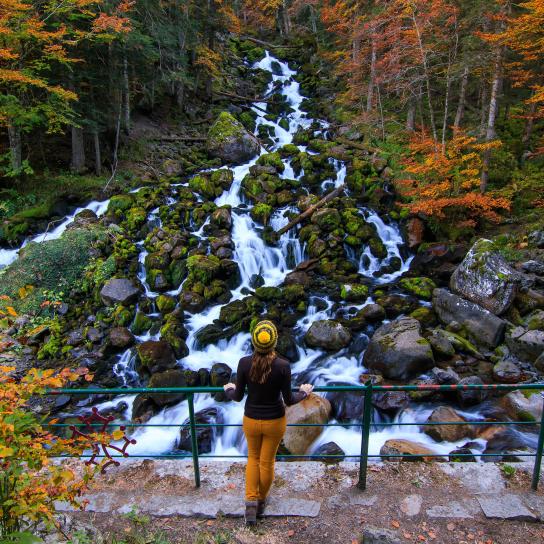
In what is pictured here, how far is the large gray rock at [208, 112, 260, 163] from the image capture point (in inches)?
738

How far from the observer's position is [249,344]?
10.4 meters

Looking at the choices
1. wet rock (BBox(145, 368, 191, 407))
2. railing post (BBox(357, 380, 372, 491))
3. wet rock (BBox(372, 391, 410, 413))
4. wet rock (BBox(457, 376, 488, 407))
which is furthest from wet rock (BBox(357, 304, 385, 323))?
railing post (BBox(357, 380, 372, 491))

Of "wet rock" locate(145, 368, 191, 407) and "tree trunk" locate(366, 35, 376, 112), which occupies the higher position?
"tree trunk" locate(366, 35, 376, 112)

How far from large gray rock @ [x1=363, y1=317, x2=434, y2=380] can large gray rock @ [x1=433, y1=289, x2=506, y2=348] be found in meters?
1.24

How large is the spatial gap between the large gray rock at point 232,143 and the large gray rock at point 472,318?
12.2m

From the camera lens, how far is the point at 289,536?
347 centimetres

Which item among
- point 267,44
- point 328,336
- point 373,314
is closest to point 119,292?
point 328,336

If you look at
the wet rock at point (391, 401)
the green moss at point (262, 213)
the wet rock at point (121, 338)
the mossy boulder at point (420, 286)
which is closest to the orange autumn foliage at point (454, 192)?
the mossy boulder at point (420, 286)

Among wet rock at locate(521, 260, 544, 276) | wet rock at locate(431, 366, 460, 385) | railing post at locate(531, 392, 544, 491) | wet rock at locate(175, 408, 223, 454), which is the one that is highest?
wet rock at locate(521, 260, 544, 276)

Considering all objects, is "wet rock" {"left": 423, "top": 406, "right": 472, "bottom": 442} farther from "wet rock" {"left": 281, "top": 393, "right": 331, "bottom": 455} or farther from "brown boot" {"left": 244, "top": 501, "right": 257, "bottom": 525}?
"brown boot" {"left": 244, "top": 501, "right": 257, "bottom": 525}

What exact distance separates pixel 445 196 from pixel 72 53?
15508 mm

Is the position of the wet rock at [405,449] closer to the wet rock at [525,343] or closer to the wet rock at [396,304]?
the wet rock at [525,343]

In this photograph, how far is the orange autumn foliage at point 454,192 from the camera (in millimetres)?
12227

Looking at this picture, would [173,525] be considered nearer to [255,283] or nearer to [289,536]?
[289,536]
